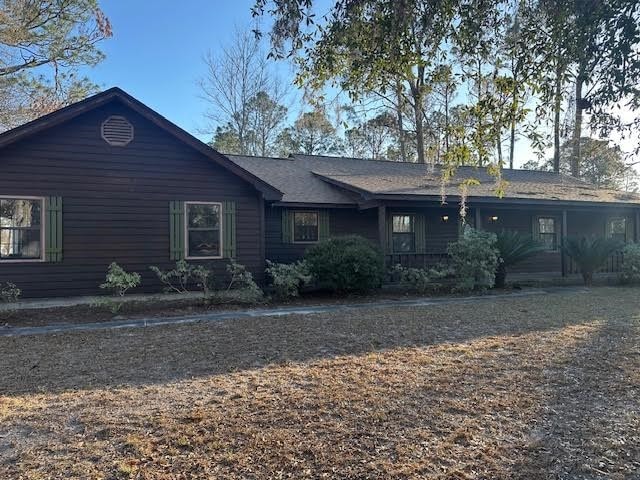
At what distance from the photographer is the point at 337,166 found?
16125 millimetres

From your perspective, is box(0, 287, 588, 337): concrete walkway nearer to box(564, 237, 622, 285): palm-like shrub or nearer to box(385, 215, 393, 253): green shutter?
box(564, 237, 622, 285): palm-like shrub

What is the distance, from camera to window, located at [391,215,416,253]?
14.1 m

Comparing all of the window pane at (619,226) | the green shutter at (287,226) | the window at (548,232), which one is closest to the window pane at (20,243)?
the green shutter at (287,226)

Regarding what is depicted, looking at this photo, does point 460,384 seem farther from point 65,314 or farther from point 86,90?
point 86,90

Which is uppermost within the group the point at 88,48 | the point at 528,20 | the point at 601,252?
the point at 88,48

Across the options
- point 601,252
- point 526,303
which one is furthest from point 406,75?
point 601,252

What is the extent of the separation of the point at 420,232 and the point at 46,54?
1531 centimetres

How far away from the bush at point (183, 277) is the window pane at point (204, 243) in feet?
1.43

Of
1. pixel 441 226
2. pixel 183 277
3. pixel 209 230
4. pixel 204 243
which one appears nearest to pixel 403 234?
pixel 441 226

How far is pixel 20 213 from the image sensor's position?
9.37 meters

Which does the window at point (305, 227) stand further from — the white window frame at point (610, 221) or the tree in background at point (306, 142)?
the tree in background at point (306, 142)

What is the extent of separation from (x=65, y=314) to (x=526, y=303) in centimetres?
904

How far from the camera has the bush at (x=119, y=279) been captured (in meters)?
8.80

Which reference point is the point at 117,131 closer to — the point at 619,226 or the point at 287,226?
the point at 287,226
